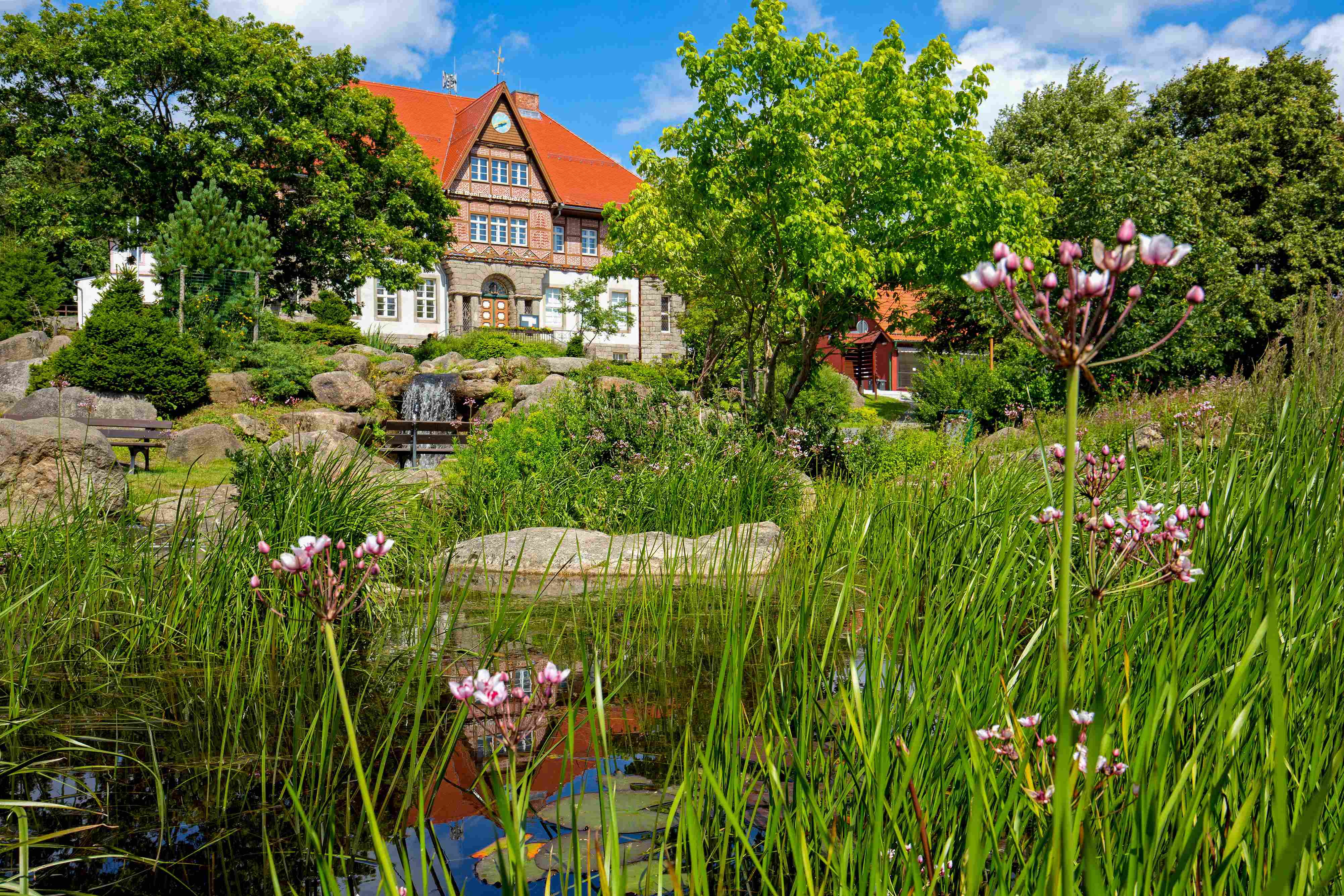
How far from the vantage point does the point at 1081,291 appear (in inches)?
35.2

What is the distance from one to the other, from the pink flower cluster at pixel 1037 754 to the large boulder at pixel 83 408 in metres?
14.4

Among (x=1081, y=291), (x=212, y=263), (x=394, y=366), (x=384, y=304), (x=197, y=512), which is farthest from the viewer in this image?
(x=384, y=304)

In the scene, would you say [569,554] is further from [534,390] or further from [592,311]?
[592,311]

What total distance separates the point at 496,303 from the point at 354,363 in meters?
19.3

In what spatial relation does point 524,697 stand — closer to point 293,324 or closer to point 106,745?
point 106,745

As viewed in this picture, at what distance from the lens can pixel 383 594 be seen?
545cm

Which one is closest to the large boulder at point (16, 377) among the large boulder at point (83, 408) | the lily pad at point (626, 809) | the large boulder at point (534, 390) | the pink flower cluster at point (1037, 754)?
the large boulder at point (83, 408)

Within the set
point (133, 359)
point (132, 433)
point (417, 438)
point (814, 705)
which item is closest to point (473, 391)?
point (417, 438)

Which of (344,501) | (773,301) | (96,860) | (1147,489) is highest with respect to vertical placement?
(773,301)

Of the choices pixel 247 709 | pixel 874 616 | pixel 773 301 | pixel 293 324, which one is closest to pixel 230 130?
pixel 293 324

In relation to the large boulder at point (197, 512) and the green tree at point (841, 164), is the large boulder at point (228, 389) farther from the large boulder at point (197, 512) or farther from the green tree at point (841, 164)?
the green tree at point (841, 164)

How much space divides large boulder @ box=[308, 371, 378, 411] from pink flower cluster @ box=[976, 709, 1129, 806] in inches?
829

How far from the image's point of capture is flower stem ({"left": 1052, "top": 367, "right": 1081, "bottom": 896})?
0.71m

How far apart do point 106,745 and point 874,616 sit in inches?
107
